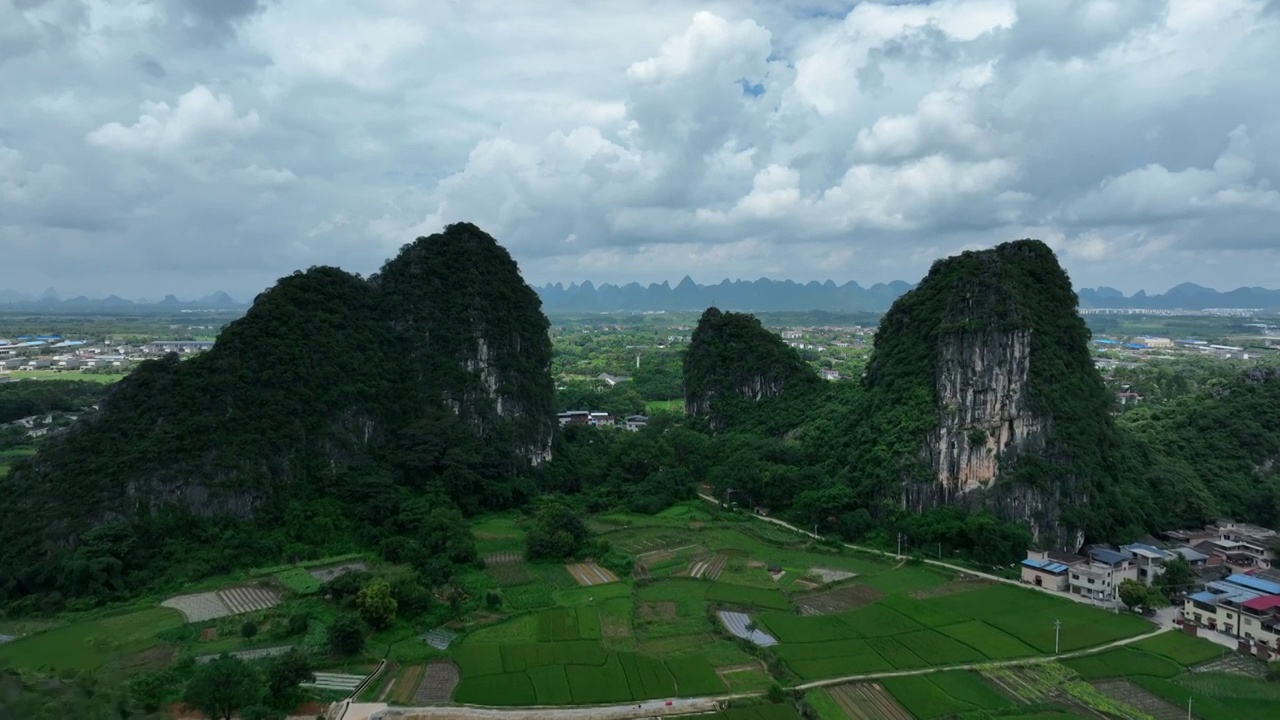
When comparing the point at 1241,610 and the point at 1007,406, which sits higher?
the point at 1007,406

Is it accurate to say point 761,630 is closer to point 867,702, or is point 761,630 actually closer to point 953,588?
point 867,702

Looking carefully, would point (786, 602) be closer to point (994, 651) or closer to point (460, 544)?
point (994, 651)

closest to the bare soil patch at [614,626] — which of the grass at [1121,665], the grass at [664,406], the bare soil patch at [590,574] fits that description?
the bare soil patch at [590,574]

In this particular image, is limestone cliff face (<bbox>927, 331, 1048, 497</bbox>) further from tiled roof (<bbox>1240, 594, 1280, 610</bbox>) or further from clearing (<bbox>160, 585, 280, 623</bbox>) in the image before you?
clearing (<bbox>160, 585, 280, 623</bbox>)

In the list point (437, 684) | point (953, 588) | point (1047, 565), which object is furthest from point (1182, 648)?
point (437, 684)

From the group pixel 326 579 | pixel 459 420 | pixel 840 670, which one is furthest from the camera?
pixel 459 420

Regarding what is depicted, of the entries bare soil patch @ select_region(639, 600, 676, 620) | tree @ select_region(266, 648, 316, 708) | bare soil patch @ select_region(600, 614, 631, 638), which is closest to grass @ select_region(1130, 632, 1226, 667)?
bare soil patch @ select_region(639, 600, 676, 620)

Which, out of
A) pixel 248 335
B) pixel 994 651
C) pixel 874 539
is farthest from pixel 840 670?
pixel 248 335
